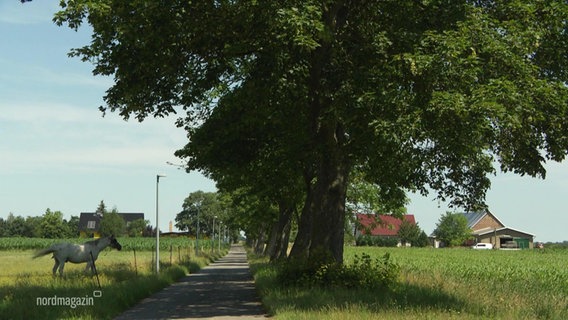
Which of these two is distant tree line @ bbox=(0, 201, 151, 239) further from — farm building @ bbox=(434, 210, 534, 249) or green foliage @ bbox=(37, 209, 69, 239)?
farm building @ bbox=(434, 210, 534, 249)

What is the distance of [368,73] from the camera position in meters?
14.8

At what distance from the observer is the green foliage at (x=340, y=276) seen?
17.3m

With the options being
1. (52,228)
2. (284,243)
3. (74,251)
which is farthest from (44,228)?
(74,251)

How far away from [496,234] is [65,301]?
453 ft

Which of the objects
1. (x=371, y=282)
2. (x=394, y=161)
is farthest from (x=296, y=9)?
(x=371, y=282)

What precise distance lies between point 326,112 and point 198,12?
3881mm

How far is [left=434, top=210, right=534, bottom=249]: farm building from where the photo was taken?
454ft

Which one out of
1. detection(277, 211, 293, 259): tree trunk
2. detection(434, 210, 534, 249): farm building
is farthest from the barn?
detection(277, 211, 293, 259): tree trunk

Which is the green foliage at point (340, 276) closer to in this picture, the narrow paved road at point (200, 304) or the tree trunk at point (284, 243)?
the narrow paved road at point (200, 304)

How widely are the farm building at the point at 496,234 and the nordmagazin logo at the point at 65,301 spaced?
405 ft

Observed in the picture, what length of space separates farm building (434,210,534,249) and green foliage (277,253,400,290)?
119020mm

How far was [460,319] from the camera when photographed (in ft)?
36.8

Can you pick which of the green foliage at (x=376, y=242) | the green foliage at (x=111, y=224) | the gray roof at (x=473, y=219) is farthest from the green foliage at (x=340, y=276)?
the gray roof at (x=473, y=219)

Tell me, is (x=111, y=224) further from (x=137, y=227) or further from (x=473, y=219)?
(x=473, y=219)
